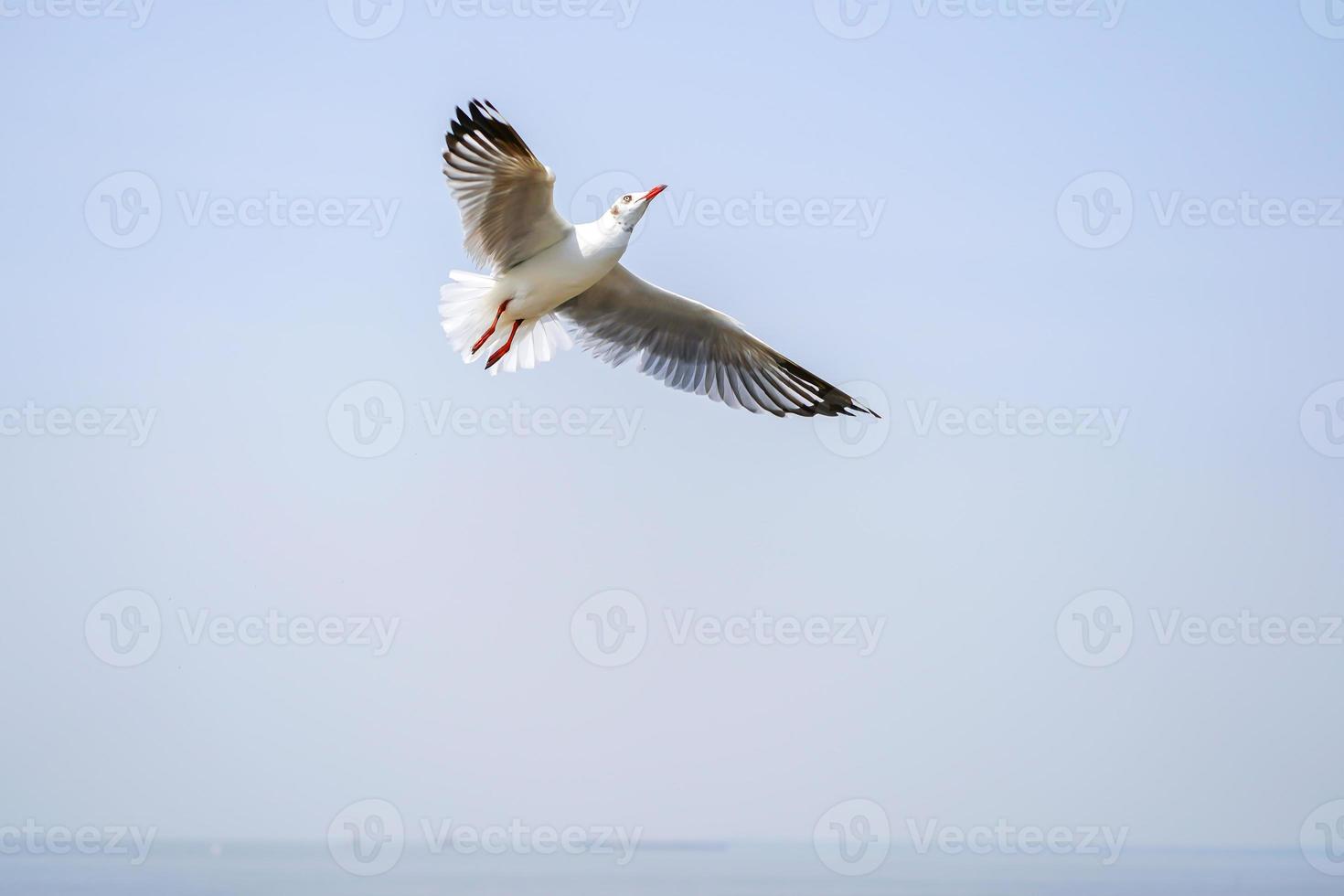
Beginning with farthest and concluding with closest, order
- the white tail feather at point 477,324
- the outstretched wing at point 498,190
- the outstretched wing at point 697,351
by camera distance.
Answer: the outstretched wing at point 697,351 → the white tail feather at point 477,324 → the outstretched wing at point 498,190

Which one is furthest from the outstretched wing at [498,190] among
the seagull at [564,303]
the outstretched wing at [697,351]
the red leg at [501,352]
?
the outstretched wing at [697,351]

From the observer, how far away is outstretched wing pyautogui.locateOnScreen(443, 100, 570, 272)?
6949mm

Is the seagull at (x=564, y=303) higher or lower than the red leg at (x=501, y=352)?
higher

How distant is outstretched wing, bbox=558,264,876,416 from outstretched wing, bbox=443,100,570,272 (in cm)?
84

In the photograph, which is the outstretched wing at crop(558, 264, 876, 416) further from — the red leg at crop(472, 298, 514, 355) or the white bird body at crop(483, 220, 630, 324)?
the red leg at crop(472, 298, 514, 355)

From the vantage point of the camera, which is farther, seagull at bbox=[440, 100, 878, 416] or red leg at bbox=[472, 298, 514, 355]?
red leg at bbox=[472, 298, 514, 355]

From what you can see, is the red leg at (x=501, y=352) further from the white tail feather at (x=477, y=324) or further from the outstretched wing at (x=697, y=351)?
the outstretched wing at (x=697, y=351)

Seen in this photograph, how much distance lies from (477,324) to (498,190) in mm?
842

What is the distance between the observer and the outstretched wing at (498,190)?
6.95 meters

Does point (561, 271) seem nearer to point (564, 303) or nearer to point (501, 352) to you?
point (501, 352)

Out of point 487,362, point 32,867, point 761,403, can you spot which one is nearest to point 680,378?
point 761,403

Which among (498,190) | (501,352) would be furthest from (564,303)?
(498,190)

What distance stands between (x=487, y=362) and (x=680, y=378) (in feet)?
4.37

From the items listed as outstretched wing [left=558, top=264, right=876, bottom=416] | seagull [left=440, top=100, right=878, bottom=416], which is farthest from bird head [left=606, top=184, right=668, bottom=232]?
outstretched wing [left=558, top=264, right=876, bottom=416]
